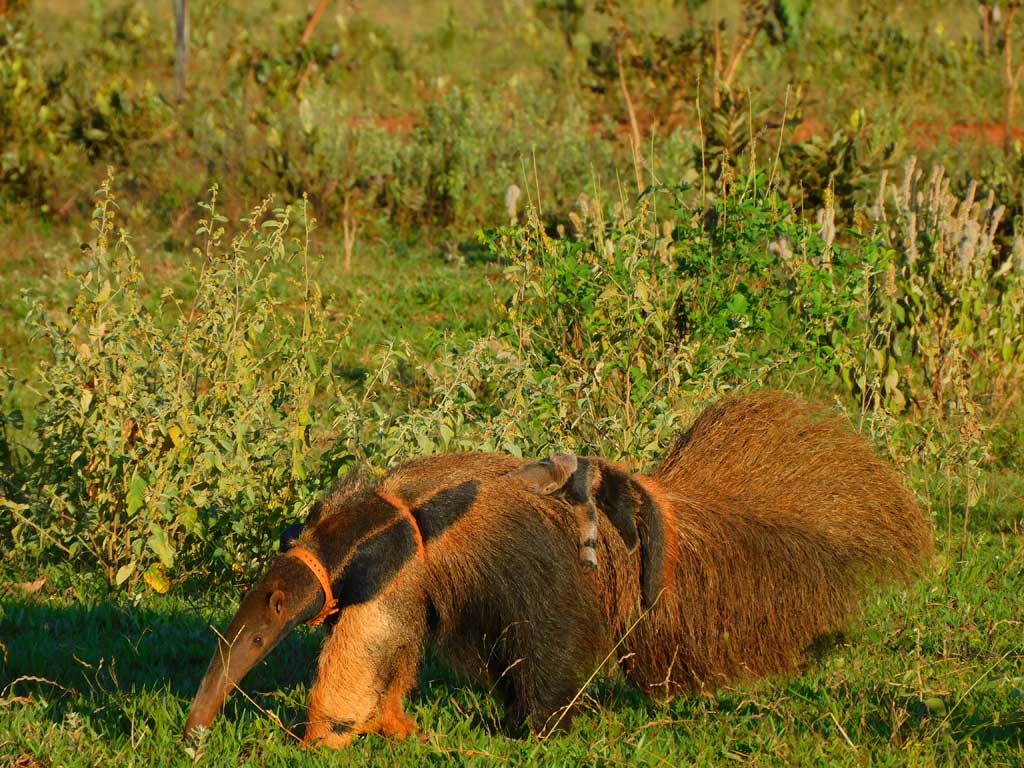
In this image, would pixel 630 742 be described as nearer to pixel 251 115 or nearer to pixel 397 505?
pixel 397 505

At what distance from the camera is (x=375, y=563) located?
11.9 feet

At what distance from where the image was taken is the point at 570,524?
3.89 meters

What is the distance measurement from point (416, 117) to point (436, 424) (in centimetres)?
1186

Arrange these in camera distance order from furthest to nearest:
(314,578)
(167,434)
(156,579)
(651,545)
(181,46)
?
(181,46)
(167,434)
(156,579)
(651,545)
(314,578)

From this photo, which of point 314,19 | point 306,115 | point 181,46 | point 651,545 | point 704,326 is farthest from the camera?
point 314,19

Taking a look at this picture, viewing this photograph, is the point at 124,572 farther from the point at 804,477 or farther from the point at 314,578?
the point at 804,477

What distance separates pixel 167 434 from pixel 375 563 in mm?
2133

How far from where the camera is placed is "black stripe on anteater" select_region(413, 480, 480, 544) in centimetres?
→ 372

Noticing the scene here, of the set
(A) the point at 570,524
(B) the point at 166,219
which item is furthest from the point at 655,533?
(B) the point at 166,219

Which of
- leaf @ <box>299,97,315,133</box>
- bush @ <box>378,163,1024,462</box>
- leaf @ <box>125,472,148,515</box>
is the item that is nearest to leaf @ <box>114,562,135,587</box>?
leaf @ <box>125,472,148,515</box>

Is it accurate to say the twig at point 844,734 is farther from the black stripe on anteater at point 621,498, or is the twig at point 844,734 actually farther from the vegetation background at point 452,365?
the black stripe on anteater at point 621,498

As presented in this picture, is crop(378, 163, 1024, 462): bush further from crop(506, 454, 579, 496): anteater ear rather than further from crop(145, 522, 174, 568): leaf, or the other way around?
crop(506, 454, 579, 496): anteater ear

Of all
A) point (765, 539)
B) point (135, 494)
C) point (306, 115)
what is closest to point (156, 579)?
point (135, 494)

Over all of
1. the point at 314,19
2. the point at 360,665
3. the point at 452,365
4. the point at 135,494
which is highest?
the point at 314,19
